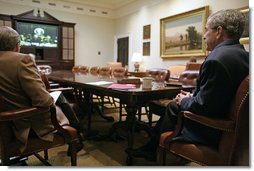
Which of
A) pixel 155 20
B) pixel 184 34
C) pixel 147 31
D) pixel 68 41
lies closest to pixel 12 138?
pixel 184 34

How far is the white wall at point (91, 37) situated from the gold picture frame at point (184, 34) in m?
2.94

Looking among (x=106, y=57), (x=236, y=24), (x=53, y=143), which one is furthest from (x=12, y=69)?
(x=106, y=57)

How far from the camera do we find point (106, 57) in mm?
8641

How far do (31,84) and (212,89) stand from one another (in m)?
1.07

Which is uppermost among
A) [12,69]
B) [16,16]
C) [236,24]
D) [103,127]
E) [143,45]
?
[16,16]

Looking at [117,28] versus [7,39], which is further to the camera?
[117,28]

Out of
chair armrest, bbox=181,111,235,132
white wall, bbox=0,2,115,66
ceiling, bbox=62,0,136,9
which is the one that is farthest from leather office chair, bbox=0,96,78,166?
ceiling, bbox=62,0,136,9

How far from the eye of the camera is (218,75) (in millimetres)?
1183

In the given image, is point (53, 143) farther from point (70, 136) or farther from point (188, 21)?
point (188, 21)

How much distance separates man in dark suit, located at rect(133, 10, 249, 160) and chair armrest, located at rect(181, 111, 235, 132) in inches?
1.4

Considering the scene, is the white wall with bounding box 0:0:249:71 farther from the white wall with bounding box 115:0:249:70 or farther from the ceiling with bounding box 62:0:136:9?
the ceiling with bounding box 62:0:136:9

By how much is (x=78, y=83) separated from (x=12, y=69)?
1008 mm

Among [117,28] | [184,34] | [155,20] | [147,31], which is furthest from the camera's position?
[117,28]

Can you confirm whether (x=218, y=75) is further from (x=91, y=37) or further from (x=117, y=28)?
(x=117, y=28)
